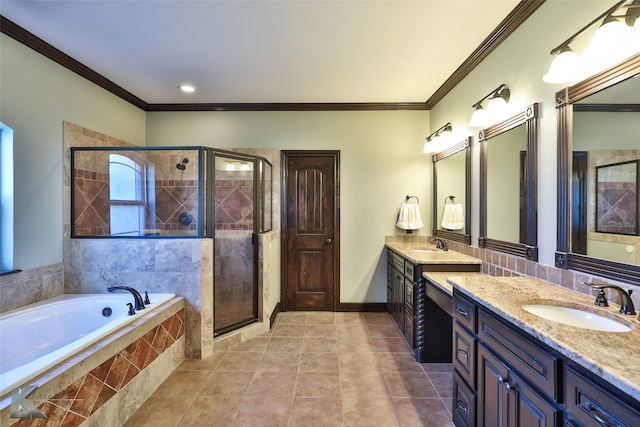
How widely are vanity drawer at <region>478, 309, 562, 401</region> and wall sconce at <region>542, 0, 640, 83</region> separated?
1291 millimetres

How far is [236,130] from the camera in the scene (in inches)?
141

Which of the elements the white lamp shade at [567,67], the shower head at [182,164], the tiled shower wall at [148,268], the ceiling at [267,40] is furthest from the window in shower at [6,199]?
the white lamp shade at [567,67]

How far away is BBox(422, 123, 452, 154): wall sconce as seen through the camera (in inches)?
113

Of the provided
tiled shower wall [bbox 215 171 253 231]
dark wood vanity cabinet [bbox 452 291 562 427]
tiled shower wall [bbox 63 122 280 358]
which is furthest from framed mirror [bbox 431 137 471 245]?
tiled shower wall [bbox 63 122 280 358]

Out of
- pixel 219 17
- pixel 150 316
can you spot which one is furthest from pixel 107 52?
pixel 150 316

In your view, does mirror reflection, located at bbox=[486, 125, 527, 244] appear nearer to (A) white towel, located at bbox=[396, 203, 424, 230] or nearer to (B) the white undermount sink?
(B) the white undermount sink

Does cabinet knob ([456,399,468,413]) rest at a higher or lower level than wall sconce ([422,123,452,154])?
lower

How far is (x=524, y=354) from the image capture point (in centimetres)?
106

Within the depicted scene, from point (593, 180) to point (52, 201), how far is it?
12.6ft

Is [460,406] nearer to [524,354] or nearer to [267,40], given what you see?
[524,354]

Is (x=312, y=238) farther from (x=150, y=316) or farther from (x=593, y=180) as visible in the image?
(x=593, y=180)

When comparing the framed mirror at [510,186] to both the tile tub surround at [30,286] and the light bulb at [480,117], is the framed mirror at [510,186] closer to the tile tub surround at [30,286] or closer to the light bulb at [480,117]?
the light bulb at [480,117]

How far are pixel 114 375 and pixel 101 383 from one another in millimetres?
102

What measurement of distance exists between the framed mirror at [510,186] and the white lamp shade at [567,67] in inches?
14.5
